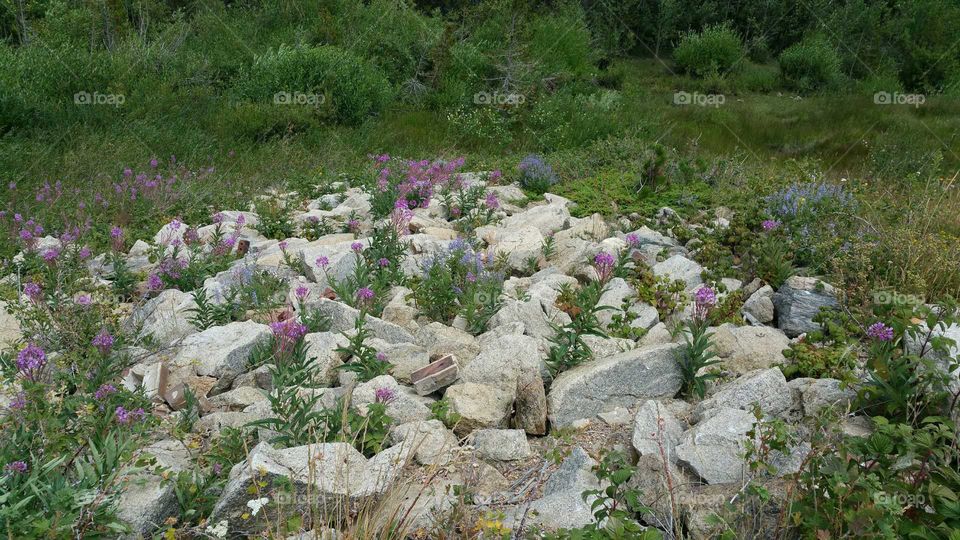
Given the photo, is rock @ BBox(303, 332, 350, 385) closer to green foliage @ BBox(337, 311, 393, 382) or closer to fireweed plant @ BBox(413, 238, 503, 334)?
green foliage @ BBox(337, 311, 393, 382)

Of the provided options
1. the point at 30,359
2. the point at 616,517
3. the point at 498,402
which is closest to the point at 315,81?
the point at 30,359

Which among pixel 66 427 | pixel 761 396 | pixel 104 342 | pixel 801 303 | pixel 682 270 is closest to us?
pixel 66 427

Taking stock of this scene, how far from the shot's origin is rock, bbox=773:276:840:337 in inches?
173

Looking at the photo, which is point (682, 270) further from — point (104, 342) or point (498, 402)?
point (104, 342)

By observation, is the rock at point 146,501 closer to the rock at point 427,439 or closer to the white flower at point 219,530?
the white flower at point 219,530

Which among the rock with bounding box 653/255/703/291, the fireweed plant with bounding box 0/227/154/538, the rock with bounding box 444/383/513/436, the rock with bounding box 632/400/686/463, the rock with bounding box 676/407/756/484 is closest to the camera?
the fireweed plant with bounding box 0/227/154/538

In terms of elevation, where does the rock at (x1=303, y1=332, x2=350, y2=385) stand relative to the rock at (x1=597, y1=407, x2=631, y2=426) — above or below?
below

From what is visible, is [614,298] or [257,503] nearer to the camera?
[257,503]

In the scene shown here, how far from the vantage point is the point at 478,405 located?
11.3 feet

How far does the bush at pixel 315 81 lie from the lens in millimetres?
12477

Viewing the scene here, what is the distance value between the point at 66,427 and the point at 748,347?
3262 millimetres

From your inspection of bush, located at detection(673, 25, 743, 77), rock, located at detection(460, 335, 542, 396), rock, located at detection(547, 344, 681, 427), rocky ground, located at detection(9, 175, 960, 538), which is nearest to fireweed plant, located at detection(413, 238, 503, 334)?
rocky ground, located at detection(9, 175, 960, 538)

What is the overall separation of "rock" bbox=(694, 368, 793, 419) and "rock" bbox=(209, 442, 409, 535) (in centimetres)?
150

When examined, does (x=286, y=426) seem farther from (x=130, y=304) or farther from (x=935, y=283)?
(x=935, y=283)
